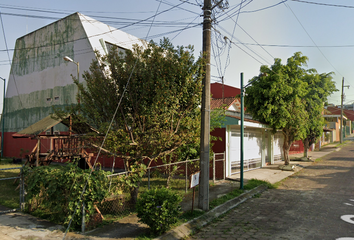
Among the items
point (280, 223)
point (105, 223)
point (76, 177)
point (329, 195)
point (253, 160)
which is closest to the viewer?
point (76, 177)

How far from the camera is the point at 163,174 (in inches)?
574

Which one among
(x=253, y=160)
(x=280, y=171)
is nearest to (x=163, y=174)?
(x=253, y=160)

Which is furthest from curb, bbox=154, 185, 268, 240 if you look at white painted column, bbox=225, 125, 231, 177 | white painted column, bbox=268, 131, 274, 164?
white painted column, bbox=268, 131, 274, 164

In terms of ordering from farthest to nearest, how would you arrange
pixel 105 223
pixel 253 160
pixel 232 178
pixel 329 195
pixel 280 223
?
pixel 253 160, pixel 232 178, pixel 329 195, pixel 280 223, pixel 105 223

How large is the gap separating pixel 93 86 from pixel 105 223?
3858 mm

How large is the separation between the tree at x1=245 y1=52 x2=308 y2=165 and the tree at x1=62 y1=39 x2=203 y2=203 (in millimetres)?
9370

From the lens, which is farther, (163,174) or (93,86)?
(163,174)

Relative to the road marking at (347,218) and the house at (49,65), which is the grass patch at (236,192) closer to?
the road marking at (347,218)

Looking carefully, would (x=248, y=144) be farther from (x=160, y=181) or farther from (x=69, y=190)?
(x=69, y=190)

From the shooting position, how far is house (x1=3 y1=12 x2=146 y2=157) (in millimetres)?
18308

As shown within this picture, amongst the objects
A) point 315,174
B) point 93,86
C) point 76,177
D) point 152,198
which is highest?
point 93,86

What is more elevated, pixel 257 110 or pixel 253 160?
pixel 257 110

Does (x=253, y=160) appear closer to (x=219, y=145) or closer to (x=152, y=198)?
(x=219, y=145)

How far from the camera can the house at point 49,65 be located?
18.3 metres
